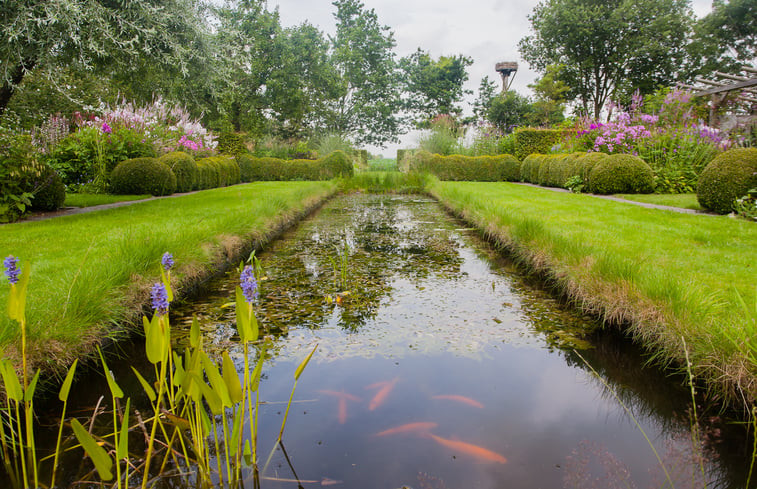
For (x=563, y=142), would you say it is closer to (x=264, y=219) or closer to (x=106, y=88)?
(x=264, y=219)

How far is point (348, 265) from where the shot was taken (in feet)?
16.0

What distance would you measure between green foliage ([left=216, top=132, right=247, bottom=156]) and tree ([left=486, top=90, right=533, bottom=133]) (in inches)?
778

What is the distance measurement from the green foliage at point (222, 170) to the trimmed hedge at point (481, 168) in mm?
7335

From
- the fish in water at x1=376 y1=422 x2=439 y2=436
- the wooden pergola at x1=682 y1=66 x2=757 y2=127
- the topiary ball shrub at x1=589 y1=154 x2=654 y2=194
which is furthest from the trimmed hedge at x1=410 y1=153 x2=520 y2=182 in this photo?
the fish in water at x1=376 y1=422 x2=439 y2=436

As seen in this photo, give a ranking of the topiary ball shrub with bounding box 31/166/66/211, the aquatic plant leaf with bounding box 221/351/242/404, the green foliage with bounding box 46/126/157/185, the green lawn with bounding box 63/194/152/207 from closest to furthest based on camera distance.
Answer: the aquatic plant leaf with bounding box 221/351/242/404 < the topiary ball shrub with bounding box 31/166/66/211 < the green lawn with bounding box 63/194/152/207 < the green foliage with bounding box 46/126/157/185

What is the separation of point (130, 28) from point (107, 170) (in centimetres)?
531

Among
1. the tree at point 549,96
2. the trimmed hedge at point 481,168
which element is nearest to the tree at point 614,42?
the tree at point 549,96

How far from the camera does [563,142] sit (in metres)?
14.5

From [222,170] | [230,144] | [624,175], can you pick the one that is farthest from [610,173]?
[230,144]

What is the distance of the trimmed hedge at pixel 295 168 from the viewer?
56.2ft

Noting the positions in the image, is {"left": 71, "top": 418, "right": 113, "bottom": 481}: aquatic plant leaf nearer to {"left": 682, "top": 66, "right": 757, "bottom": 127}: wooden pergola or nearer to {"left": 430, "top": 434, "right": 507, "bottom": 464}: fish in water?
{"left": 430, "top": 434, "right": 507, "bottom": 464}: fish in water

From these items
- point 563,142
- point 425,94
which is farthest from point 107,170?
point 425,94

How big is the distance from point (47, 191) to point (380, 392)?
22.5ft

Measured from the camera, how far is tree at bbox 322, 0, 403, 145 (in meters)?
33.2
